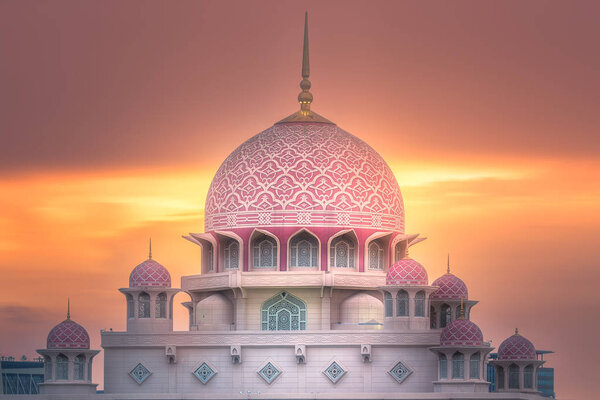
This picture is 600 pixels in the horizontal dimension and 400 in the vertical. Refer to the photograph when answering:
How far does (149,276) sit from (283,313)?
19.9 ft

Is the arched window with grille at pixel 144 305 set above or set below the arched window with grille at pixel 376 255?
below

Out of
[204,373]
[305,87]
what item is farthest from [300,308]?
[305,87]

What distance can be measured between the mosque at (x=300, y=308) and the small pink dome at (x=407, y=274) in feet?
0.24

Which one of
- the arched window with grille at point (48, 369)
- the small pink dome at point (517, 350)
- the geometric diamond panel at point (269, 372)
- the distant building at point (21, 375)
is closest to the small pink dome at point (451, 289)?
the small pink dome at point (517, 350)

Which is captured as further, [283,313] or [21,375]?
[21,375]

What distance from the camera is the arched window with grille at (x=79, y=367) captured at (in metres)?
69.7

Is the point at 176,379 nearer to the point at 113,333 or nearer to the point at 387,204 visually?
the point at 113,333

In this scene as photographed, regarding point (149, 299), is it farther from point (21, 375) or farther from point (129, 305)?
point (21, 375)

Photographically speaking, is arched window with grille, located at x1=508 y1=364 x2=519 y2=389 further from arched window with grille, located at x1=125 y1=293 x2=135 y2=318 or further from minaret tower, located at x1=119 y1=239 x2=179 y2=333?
arched window with grille, located at x1=125 y1=293 x2=135 y2=318

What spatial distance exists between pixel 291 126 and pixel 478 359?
16199mm

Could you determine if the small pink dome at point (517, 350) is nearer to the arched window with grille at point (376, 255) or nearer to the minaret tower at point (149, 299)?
the arched window with grille at point (376, 255)

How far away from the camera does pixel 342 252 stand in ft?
244

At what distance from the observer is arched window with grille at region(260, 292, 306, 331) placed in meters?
73.1

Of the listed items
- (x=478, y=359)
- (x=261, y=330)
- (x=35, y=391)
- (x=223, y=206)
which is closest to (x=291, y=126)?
(x=223, y=206)
